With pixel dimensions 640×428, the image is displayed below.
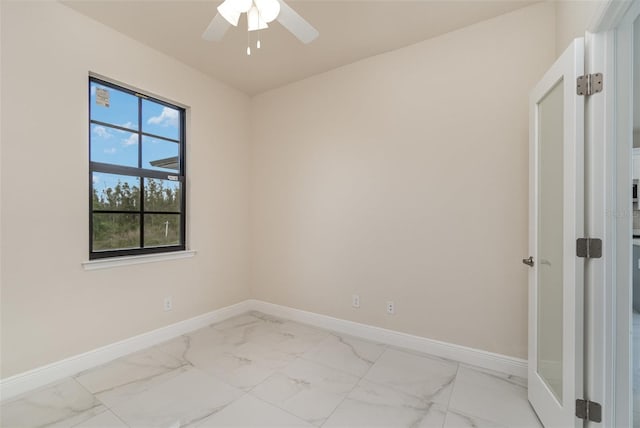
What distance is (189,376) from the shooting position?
219 centimetres

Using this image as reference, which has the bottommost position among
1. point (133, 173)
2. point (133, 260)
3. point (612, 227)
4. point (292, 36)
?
point (133, 260)

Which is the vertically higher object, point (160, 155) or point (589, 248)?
point (160, 155)

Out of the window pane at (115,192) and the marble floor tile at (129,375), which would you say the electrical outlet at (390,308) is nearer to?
the marble floor tile at (129,375)

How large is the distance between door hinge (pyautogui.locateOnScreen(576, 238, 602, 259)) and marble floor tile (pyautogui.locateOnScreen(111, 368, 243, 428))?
2.22 m

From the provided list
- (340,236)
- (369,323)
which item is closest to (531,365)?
(369,323)

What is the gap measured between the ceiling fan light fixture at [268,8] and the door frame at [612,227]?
1.54 meters

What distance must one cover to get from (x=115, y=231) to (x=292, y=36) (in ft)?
7.81

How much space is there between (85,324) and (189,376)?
3.23 ft

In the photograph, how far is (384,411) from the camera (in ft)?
5.92

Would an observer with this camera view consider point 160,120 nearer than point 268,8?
No

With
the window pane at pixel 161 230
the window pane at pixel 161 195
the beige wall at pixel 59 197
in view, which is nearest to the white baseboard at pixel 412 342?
the beige wall at pixel 59 197

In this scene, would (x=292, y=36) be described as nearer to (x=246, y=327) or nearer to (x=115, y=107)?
(x=115, y=107)

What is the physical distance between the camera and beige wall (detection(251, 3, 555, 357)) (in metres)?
2.24

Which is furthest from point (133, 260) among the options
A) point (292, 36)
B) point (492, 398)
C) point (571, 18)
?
point (571, 18)
